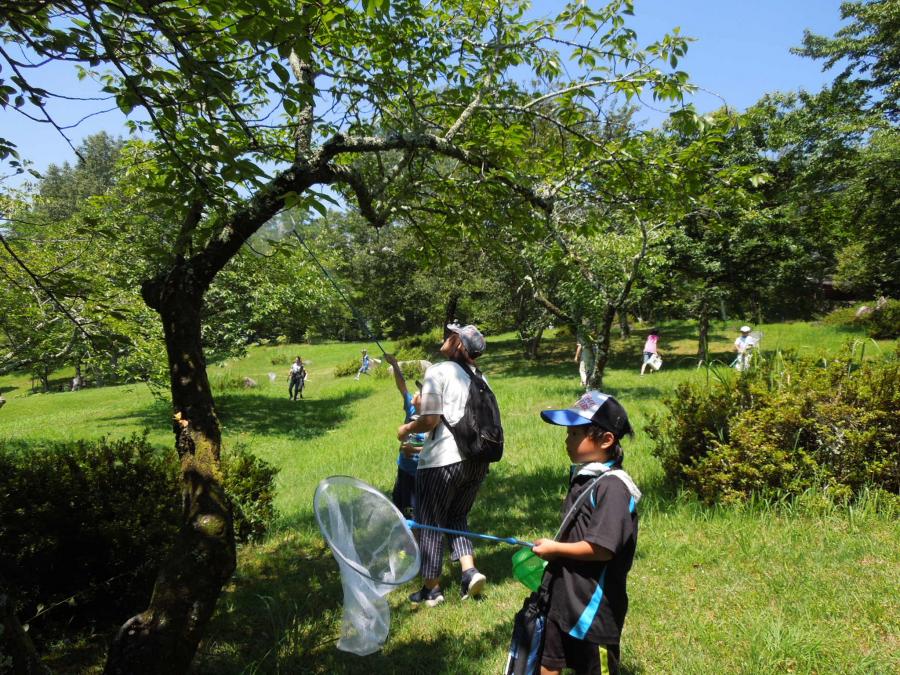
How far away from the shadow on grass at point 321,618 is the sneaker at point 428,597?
8cm

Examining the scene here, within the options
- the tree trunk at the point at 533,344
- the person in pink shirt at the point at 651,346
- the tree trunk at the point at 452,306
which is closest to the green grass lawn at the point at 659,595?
the person in pink shirt at the point at 651,346

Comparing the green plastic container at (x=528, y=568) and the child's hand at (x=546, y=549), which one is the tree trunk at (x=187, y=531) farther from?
the child's hand at (x=546, y=549)

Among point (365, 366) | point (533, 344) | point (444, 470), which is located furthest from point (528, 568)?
point (365, 366)

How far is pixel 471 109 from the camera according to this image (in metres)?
4.68

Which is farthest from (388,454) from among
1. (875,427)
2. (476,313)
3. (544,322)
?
(476,313)

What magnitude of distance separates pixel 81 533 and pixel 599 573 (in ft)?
12.3

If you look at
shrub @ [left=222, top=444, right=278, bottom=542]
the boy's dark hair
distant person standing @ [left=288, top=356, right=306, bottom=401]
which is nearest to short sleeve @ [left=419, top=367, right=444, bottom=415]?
the boy's dark hair

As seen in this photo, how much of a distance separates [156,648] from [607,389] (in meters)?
12.6

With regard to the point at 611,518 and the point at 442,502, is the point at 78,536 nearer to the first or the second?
the point at 442,502

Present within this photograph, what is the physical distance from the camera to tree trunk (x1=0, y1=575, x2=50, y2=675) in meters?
2.28

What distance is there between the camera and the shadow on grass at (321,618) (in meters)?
3.25

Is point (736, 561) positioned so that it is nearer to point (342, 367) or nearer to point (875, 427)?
point (875, 427)

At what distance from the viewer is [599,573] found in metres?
2.29

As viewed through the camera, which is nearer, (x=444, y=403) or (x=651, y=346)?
(x=444, y=403)
